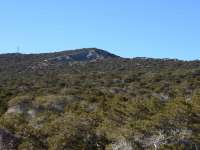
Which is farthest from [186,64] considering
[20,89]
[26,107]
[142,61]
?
[26,107]

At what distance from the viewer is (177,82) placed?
7225cm

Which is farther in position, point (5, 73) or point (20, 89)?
point (5, 73)

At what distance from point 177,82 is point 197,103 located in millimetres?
44422

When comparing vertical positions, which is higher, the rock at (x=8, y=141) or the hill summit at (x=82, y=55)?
the hill summit at (x=82, y=55)

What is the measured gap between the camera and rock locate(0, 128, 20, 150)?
2113 centimetres

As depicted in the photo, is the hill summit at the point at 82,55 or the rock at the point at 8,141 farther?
the hill summit at the point at 82,55

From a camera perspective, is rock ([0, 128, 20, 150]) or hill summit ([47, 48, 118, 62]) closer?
rock ([0, 128, 20, 150])

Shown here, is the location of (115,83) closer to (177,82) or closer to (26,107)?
(177,82)

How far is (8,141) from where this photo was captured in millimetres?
21391

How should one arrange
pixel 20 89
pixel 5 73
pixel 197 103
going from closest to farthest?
pixel 197 103, pixel 20 89, pixel 5 73

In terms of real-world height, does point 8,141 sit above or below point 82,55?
below

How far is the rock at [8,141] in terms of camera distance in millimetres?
21134

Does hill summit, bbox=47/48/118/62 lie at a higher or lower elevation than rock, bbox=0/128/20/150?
higher

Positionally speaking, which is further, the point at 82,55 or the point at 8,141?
the point at 82,55
